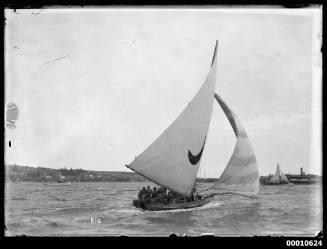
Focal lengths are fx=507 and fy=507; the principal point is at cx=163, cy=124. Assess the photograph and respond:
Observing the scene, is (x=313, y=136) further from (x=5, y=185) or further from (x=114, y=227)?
(x=5, y=185)

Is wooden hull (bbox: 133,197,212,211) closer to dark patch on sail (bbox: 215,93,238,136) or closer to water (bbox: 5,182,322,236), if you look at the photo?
water (bbox: 5,182,322,236)

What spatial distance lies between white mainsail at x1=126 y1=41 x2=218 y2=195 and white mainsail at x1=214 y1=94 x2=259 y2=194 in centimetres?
53

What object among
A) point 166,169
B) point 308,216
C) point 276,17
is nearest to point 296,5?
point 276,17

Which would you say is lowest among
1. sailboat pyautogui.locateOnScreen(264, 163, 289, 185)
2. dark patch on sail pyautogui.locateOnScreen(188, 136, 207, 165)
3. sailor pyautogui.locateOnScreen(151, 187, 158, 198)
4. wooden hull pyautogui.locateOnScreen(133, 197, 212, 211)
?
wooden hull pyautogui.locateOnScreen(133, 197, 212, 211)

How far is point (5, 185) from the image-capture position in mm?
10180

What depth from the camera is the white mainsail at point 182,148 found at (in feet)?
36.7

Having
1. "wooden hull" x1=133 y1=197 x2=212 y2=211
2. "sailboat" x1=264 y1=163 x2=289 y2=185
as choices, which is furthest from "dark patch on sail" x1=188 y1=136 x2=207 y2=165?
"sailboat" x1=264 y1=163 x2=289 y2=185

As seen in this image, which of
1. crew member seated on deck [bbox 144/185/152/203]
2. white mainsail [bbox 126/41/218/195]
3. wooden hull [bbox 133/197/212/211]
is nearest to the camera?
white mainsail [bbox 126/41/218/195]

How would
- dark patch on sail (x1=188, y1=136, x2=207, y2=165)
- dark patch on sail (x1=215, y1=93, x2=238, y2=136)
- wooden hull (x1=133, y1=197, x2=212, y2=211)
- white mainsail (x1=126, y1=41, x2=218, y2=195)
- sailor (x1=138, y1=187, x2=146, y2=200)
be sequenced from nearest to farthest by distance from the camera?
dark patch on sail (x1=215, y1=93, x2=238, y2=136), white mainsail (x1=126, y1=41, x2=218, y2=195), sailor (x1=138, y1=187, x2=146, y2=200), dark patch on sail (x1=188, y1=136, x2=207, y2=165), wooden hull (x1=133, y1=197, x2=212, y2=211)

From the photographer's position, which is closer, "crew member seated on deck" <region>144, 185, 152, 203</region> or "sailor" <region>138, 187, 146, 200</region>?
"sailor" <region>138, 187, 146, 200</region>

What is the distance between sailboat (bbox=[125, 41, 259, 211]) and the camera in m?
10.9

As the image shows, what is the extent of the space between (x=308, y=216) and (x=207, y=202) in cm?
300

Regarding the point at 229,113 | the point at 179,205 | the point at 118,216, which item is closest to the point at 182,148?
the point at 179,205
